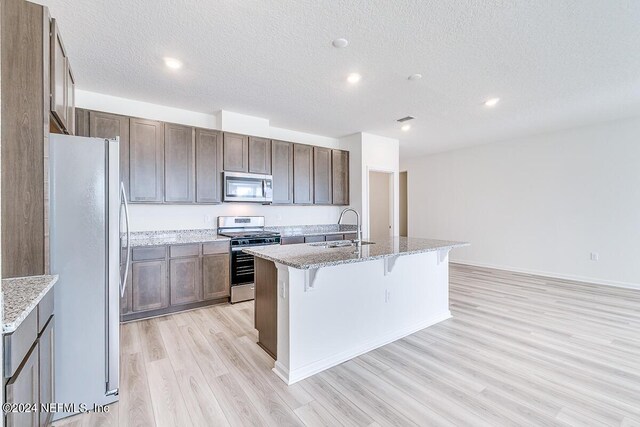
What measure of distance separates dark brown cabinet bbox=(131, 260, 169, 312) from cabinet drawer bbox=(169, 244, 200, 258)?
0.47 feet

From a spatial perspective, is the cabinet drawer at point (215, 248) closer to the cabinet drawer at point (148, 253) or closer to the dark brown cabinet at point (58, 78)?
the cabinet drawer at point (148, 253)

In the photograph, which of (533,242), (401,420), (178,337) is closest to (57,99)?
(178,337)

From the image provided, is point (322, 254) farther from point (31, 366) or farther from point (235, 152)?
point (235, 152)

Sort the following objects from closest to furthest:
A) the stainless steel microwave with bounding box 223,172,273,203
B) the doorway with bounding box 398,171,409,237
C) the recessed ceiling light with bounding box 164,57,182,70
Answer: the recessed ceiling light with bounding box 164,57,182,70
the stainless steel microwave with bounding box 223,172,273,203
the doorway with bounding box 398,171,409,237

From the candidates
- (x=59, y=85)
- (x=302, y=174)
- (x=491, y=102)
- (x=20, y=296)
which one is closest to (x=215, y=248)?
(x=302, y=174)

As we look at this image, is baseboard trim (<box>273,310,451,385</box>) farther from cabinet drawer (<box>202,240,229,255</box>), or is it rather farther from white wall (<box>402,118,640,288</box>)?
white wall (<box>402,118,640,288</box>)

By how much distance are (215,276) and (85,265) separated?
210cm

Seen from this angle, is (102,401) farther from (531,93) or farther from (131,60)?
(531,93)

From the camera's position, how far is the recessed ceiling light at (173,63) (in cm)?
290

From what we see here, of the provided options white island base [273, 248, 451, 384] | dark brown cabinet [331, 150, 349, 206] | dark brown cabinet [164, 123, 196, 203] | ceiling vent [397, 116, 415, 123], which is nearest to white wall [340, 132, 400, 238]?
dark brown cabinet [331, 150, 349, 206]

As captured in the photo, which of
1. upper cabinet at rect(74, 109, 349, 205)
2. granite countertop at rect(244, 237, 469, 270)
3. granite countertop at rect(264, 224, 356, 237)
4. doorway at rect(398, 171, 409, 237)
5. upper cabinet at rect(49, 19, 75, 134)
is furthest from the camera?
doorway at rect(398, 171, 409, 237)

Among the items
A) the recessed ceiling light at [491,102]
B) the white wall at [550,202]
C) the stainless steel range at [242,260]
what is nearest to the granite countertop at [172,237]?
the stainless steel range at [242,260]

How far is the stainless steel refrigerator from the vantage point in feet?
6.07

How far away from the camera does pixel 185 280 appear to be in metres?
3.74
